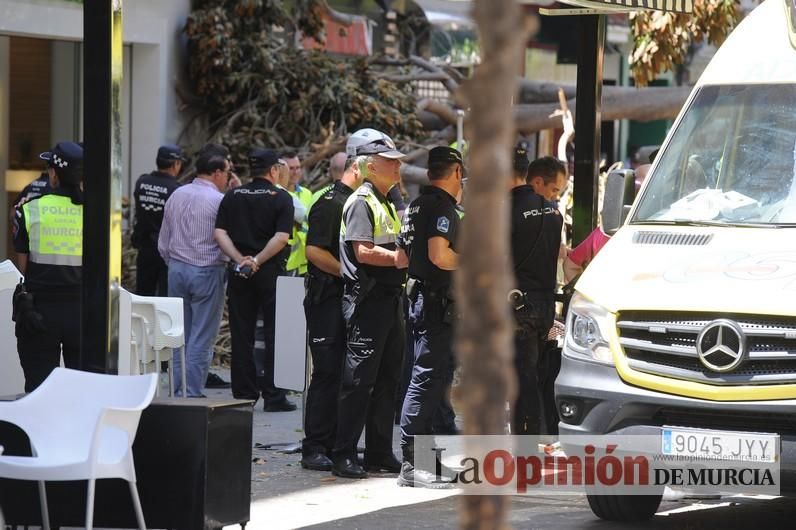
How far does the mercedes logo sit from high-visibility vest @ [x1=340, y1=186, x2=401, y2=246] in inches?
89.6

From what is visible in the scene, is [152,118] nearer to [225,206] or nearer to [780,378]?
[225,206]

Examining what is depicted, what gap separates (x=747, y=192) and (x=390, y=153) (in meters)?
2.07

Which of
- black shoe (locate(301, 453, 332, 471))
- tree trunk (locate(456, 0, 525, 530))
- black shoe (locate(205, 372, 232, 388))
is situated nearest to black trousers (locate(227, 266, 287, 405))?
black shoe (locate(205, 372, 232, 388))

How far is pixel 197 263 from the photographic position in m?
10.8

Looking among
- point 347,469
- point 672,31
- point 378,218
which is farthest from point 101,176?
point 672,31

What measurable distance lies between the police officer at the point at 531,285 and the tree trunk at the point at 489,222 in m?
6.19

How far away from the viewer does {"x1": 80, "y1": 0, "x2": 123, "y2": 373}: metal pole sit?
6312 mm

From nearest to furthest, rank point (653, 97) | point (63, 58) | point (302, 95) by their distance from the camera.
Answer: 1. point (63, 58)
2. point (302, 95)
3. point (653, 97)

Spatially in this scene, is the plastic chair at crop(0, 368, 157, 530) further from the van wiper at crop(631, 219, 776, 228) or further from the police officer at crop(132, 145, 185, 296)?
the police officer at crop(132, 145, 185, 296)

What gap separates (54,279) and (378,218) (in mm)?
1843

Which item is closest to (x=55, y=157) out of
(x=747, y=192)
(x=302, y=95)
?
(x=747, y=192)

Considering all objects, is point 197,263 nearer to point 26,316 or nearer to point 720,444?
point 26,316

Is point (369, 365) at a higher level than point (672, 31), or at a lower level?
lower

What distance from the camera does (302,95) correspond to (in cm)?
1580
